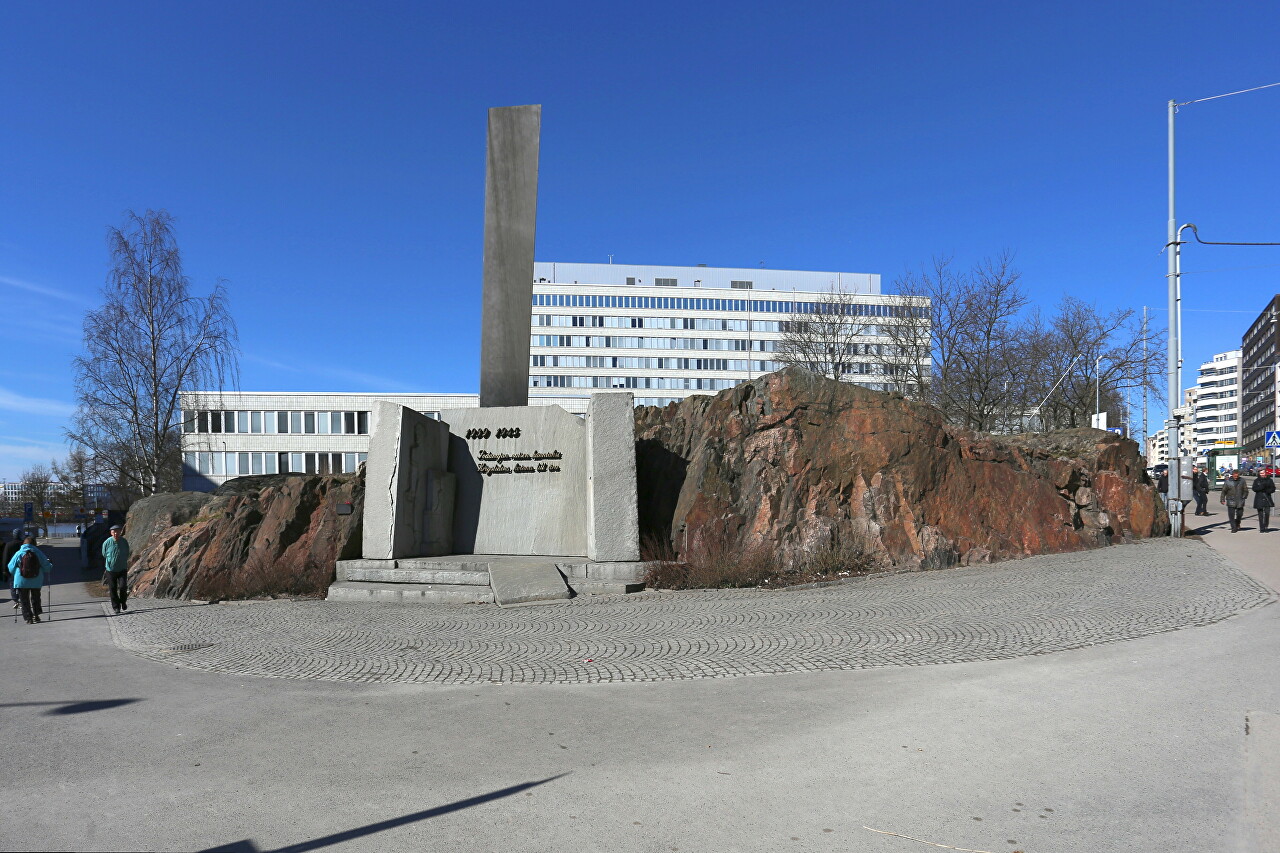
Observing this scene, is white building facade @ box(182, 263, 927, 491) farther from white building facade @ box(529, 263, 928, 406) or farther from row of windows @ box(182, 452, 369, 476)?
row of windows @ box(182, 452, 369, 476)

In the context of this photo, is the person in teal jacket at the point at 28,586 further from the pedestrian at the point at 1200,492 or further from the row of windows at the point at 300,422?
the row of windows at the point at 300,422

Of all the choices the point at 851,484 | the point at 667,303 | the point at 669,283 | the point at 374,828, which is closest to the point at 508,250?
the point at 851,484

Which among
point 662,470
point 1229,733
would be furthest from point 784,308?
point 1229,733

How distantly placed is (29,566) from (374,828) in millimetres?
11270

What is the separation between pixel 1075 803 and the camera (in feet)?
14.7

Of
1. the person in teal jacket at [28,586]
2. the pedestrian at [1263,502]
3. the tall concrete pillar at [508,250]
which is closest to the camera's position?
the person in teal jacket at [28,586]

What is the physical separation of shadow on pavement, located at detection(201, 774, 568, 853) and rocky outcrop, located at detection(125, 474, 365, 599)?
10.1 metres

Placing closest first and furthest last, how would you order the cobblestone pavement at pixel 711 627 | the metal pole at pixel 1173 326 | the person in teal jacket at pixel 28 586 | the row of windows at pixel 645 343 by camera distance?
1. the cobblestone pavement at pixel 711 627
2. the person in teal jacket at pixel 28 586
3. the metal pole at pixel 1173 326
4. the row of windows at pixel 645 343

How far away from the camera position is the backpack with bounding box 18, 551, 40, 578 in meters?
12.3

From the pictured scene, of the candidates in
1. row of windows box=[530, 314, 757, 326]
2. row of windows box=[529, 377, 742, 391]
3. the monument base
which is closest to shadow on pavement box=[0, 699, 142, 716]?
the monument base

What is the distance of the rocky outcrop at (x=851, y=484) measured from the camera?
46.2ft

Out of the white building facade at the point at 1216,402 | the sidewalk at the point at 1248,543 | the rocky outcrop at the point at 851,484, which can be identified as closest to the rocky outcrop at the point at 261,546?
the rocky outcrop at the point at 851,484

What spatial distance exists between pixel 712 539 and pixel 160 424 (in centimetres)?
2213

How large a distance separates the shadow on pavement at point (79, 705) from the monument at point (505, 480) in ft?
19.0
